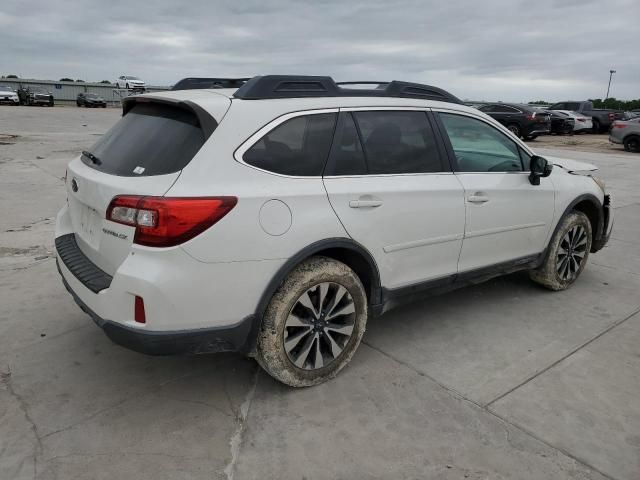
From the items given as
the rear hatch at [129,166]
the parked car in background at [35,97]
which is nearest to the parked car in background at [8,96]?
the parked car in background at [35,97]

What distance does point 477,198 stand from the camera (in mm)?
3617

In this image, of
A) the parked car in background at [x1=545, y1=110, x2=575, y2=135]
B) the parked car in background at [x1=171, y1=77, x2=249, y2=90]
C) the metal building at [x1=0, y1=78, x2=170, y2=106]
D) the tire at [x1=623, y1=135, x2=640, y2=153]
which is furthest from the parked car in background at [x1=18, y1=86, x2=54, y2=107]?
the parked car in background at [x1=171, y1=77, x2=249, y2=90]

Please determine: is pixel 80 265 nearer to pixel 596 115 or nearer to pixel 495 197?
pixel 495 197

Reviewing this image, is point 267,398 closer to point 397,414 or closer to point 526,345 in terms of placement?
point 397,414

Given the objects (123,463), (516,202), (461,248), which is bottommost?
(123,463)

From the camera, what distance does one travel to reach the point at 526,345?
11.8 ft

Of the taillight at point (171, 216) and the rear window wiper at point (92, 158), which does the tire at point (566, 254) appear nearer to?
the taillight at point (171, 216)

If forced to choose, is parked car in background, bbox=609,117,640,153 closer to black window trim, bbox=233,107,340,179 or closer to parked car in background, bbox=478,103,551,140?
parked car in background, bbox=478,103,551,140

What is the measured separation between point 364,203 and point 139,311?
1344mm

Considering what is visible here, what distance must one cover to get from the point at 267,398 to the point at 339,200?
119 cm

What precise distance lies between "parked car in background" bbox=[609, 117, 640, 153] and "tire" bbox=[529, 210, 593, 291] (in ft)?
57.6

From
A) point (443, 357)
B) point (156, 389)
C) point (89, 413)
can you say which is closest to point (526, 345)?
point (443, 357)

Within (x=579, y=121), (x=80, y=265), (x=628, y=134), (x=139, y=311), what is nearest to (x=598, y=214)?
(x=139, y=311)

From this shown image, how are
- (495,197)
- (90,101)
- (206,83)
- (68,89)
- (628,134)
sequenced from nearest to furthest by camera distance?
(206,83)
(495,197)
(628,134)
(90,101)
(68,89)
